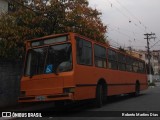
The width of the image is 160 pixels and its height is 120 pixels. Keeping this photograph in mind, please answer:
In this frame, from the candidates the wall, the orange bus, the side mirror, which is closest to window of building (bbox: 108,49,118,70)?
the orange bus

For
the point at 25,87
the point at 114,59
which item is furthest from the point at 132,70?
the point at 25,87

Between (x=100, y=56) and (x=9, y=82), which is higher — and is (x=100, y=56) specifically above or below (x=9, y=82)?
above

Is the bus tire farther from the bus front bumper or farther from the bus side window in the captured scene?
the bus side window

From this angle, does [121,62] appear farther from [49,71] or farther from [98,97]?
[49,71]

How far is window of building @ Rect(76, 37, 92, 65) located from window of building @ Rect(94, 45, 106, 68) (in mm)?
704

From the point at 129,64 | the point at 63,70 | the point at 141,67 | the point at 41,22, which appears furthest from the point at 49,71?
the point at 141,67

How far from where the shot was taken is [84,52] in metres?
14.6

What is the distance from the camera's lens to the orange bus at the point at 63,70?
13.4 meters

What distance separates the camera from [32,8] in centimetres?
2055

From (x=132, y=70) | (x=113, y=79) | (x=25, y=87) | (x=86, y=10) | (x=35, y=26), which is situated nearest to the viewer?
(x=25, y=87)

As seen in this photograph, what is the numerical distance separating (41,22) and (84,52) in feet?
19.1

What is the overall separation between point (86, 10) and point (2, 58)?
632cm

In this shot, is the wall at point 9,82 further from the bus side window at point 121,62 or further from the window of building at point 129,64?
the window of building at point 129,64

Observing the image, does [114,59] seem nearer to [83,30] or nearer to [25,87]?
[83,30]
